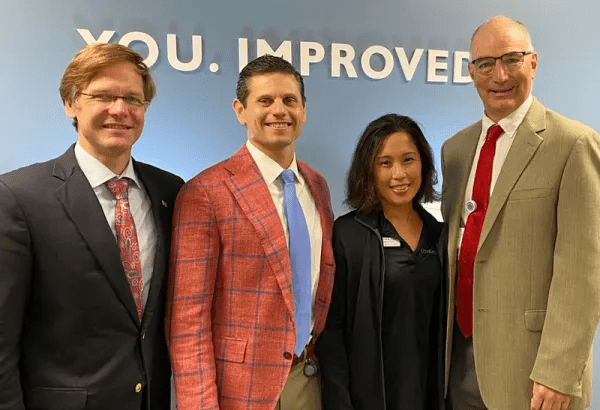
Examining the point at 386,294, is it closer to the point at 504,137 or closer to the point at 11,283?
the point at 504,137

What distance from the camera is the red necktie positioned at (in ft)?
6.72

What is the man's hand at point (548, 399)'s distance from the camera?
1873 mm

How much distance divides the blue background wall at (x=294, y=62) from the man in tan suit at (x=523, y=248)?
31.3 inches

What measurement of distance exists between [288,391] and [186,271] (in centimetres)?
62

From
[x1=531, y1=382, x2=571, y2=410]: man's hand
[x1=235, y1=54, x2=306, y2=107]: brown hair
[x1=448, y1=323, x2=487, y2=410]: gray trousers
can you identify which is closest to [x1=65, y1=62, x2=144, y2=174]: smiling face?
[x1=235, y1=54, x2=306, y2=107]: brown hair

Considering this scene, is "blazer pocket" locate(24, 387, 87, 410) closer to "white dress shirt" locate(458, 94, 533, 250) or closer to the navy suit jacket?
the navy suit jacket

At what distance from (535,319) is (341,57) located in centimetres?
155

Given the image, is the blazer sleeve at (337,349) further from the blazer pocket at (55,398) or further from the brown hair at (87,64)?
the brown hair at (87,64)

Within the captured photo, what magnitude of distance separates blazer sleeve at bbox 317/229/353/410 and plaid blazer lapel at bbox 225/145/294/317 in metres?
0.22

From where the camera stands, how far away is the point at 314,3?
2.65 m

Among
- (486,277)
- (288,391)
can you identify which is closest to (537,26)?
(486,277)

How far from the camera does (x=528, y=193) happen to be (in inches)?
74.9

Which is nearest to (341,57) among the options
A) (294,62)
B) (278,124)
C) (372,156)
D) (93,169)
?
(294,62)

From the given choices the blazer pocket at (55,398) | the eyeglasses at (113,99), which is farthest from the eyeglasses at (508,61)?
the blazer pocket at (55,398)
